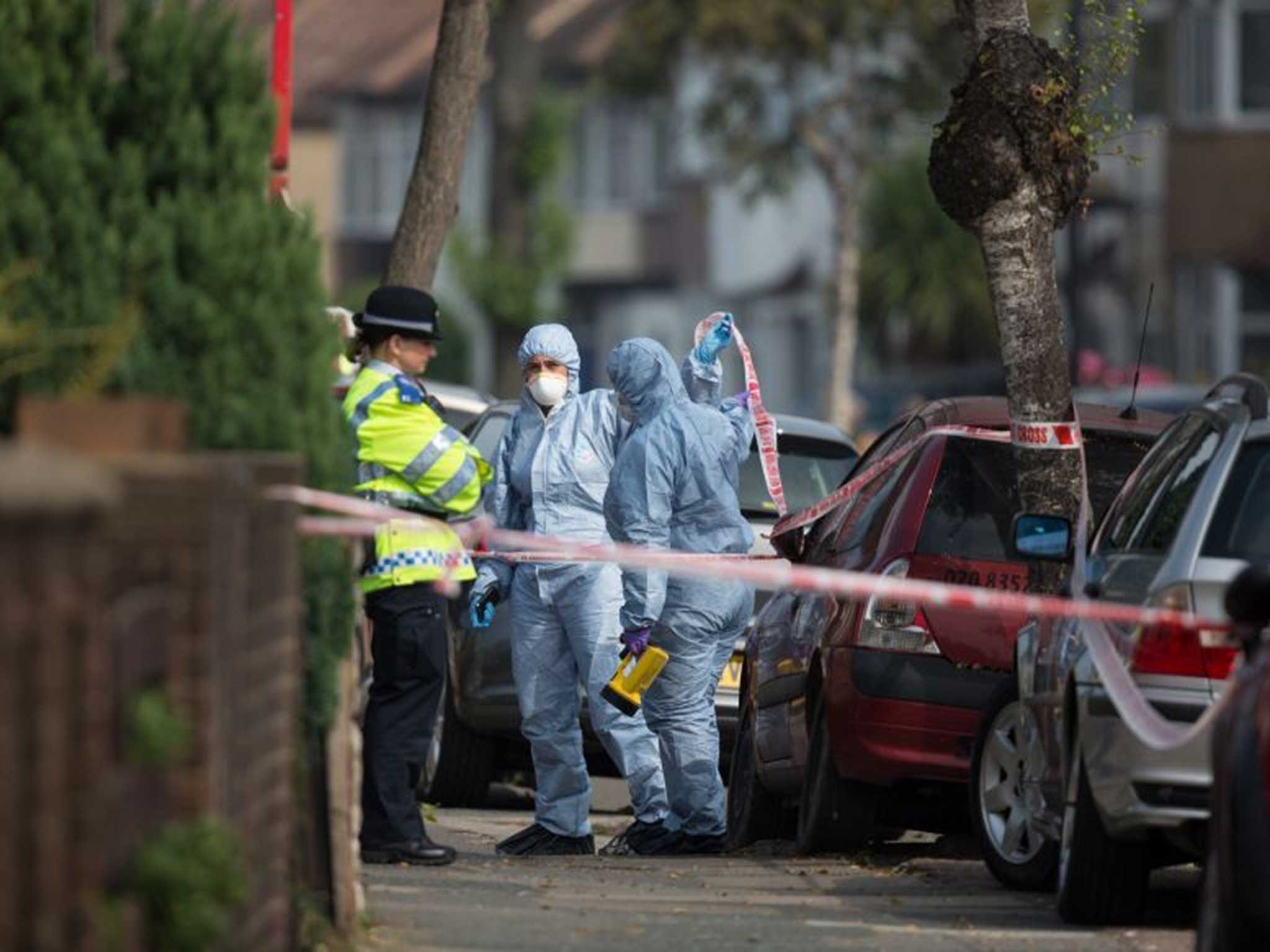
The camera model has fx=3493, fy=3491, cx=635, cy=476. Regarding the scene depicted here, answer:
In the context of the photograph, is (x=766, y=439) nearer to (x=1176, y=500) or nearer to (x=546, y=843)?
(x=546, y=843)

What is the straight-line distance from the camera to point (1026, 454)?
1233 centimetres

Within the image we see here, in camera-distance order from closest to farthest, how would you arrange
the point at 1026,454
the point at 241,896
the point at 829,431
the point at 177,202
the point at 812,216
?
the point at 241,896 < the point at 177,202 < the point at 1026,454 < the point at 829,431 < the point at 812,216

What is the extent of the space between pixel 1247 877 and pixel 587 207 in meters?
70.5

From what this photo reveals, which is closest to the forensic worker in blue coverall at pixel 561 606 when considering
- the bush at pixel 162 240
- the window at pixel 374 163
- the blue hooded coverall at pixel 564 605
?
the blue hooded coverall at pixel 564 605

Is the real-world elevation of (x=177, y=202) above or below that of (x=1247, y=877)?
above

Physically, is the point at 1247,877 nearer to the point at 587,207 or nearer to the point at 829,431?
the point at 829,431

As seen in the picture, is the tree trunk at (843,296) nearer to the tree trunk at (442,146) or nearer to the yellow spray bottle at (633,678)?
the tree trunk at (442,146)

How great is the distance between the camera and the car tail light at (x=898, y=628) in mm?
11508

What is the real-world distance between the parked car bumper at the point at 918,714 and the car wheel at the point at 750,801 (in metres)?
1.73

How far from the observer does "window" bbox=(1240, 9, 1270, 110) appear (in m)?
48.1

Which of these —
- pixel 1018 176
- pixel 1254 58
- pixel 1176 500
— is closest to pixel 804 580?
pixel 1176 500

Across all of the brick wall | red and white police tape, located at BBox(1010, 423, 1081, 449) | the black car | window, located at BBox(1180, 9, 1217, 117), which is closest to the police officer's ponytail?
red and white police tape, located at BBox(1010, 423, 1081, 449)

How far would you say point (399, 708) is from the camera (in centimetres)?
1115

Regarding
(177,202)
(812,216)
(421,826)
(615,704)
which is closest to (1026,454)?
(615,704)
